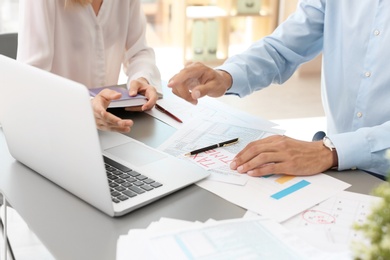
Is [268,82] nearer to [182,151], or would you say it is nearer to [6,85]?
[182,151]

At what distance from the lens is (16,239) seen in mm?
2221

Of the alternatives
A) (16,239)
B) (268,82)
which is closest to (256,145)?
(268,82)

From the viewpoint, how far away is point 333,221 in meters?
0.93

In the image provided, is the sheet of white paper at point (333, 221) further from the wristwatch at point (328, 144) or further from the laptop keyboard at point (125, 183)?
the laptop keyboard at point (125, 183)

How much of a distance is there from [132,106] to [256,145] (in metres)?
0.49

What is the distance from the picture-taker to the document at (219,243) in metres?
0.77

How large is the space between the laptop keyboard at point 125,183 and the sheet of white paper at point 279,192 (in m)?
0.12

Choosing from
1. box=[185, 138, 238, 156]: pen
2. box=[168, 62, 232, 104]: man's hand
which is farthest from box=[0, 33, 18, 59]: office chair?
box=[185, 138, 238, 156]: pen

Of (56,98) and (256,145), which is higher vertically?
(56,98)

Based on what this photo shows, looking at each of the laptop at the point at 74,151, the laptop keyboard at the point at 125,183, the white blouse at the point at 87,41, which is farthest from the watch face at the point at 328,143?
the white blouse at the point at 87,41

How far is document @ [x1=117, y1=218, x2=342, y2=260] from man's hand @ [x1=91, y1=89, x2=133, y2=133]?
415 millimetres

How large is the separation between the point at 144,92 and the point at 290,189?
2.19ft

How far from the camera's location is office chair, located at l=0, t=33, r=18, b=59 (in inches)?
74.3

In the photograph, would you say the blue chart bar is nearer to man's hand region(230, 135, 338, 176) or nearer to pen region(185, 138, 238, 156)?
man's hand region(230, 135, 338, 176)
